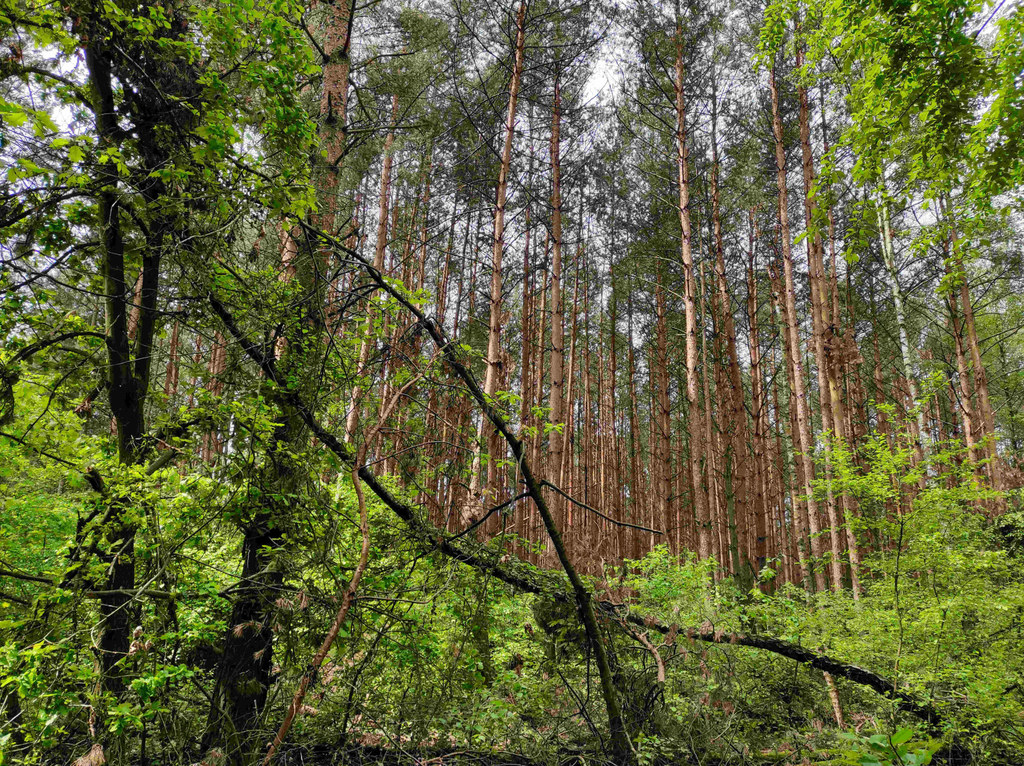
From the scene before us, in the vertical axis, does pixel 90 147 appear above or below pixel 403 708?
above

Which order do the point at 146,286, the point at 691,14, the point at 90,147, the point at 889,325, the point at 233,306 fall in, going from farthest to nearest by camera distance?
the point at 889,325 → the point at 691,14 → the point at 146,286 → the point at 233,306 → the point at 90,147

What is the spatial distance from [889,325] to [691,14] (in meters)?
14.3

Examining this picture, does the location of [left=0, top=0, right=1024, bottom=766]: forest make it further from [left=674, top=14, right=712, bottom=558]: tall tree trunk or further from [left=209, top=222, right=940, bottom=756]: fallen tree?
[left=674, top=14, right=712, bottom=558]: tall tree trunk

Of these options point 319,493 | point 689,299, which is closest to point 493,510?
point 319,493

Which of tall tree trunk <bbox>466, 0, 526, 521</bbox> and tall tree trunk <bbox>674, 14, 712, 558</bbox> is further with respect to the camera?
tall tree trunk <bbox>674, 14, 712, 558</bbox>

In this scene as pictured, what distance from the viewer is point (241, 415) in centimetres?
271

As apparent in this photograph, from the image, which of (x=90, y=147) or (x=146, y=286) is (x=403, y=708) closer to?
(x=146, y=286)

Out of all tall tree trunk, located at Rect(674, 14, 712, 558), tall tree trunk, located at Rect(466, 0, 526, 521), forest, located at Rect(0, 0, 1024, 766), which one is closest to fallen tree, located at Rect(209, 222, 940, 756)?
forest, located at Rect(0, 0, 1024, 766)

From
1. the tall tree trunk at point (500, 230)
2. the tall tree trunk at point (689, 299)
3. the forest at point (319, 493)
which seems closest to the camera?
the forest at point (319, 493)

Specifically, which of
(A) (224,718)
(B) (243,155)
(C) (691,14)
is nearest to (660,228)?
(C) (691,14)

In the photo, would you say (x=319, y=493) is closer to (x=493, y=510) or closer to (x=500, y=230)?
(x=493, y=510)

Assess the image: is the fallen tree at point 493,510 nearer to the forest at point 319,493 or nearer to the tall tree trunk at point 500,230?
the forest at point 319,493

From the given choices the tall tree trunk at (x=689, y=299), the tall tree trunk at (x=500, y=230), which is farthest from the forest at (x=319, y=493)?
the tall tree trunk at (x=689, y=299)

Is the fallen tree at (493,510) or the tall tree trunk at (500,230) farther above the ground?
the tall tree trunk at (500,230)
